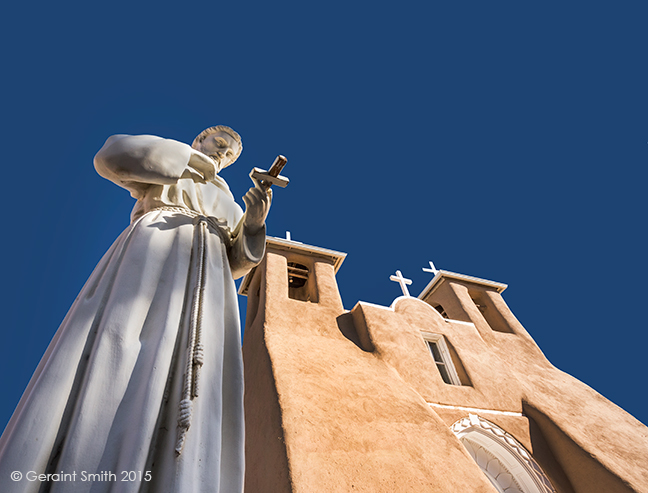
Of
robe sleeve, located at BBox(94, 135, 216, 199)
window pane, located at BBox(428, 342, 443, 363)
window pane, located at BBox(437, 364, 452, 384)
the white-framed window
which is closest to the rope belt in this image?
robe sleeve, located at BBox(94, 135, 216, 199)

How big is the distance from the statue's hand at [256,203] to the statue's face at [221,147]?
774mm

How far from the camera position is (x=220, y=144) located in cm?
308

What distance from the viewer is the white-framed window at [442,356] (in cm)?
822

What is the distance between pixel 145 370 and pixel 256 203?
1171mm

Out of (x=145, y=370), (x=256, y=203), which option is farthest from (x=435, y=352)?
(x=145, y=370)

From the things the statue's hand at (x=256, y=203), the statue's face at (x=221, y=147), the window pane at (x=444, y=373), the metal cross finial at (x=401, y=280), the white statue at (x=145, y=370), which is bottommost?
the white statue at (x=145, y=370)

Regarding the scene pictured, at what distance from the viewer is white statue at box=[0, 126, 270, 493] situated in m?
1.25

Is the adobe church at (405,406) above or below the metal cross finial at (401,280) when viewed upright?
below

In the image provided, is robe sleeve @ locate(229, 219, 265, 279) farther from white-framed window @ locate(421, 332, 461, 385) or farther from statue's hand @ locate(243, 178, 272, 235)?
white-framed window @ locate(421, 332, 461, 385)

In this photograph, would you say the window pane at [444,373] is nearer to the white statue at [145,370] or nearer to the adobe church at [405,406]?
the adobe church at [405,406]

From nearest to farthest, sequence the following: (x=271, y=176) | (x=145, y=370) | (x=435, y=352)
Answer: (x=145, y=370) < (x=271, y=176) < (x=435, y=352)

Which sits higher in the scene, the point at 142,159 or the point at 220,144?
the point at 220,144

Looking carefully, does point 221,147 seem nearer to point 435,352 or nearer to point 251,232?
point 251,232

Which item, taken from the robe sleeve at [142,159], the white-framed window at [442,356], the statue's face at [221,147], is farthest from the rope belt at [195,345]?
the white-framed window at [442,356]
